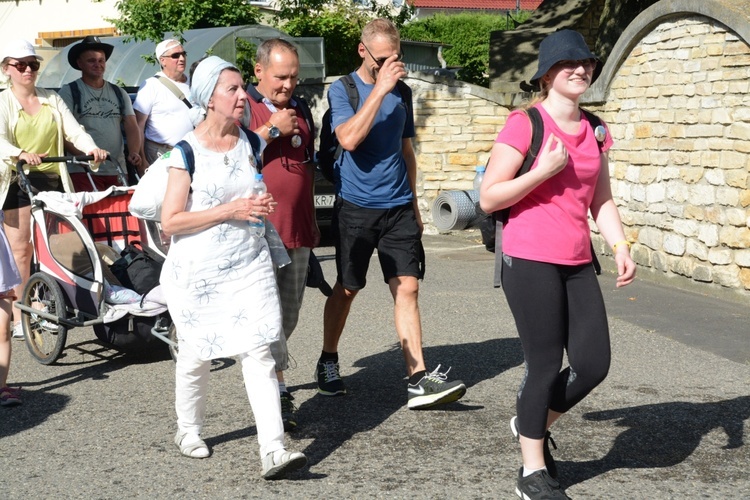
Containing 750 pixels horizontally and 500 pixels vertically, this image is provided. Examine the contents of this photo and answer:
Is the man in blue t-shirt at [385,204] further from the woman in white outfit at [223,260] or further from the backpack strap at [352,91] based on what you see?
the woman in white outfit at [223,260]

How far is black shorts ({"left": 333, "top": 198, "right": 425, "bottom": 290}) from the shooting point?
618 cm

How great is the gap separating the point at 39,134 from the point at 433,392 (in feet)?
12.5

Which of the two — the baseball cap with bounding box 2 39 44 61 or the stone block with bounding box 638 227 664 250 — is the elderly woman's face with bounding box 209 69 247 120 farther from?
the stone block with bounding box 638 227 664 250

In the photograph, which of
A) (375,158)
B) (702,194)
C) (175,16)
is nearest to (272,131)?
(375,158)

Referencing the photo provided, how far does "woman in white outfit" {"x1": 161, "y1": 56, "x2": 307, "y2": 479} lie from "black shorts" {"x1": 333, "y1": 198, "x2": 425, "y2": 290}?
1.13 meters

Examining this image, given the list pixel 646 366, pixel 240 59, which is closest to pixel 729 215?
pixel 646 366

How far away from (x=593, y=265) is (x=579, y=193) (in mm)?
349

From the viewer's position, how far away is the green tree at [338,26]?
21.6 meters

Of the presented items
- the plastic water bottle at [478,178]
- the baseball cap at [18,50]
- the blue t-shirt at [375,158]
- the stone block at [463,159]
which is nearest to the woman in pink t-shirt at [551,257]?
the blue t-shirt at [375,158]

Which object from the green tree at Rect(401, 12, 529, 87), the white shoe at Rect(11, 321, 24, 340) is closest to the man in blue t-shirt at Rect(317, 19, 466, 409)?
the white shoe at Rect(11, 321, 24, 340)

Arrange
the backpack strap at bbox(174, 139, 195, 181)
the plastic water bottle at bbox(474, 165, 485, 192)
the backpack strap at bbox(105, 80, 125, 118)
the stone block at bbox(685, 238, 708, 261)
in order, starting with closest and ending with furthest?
1. the backpack strap at bbox(174, 139, 195, 181)
2. the backpack strap at bbox(105, 80, 125, 118)
3. the stone block at bbox(685, 238, 708, 261)
4. the plastic water bottle at bbox(474, 165, 485, 192)

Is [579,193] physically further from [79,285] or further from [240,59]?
[240,59]

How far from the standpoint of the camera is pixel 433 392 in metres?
6.02

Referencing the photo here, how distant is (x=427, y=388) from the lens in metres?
6.04
